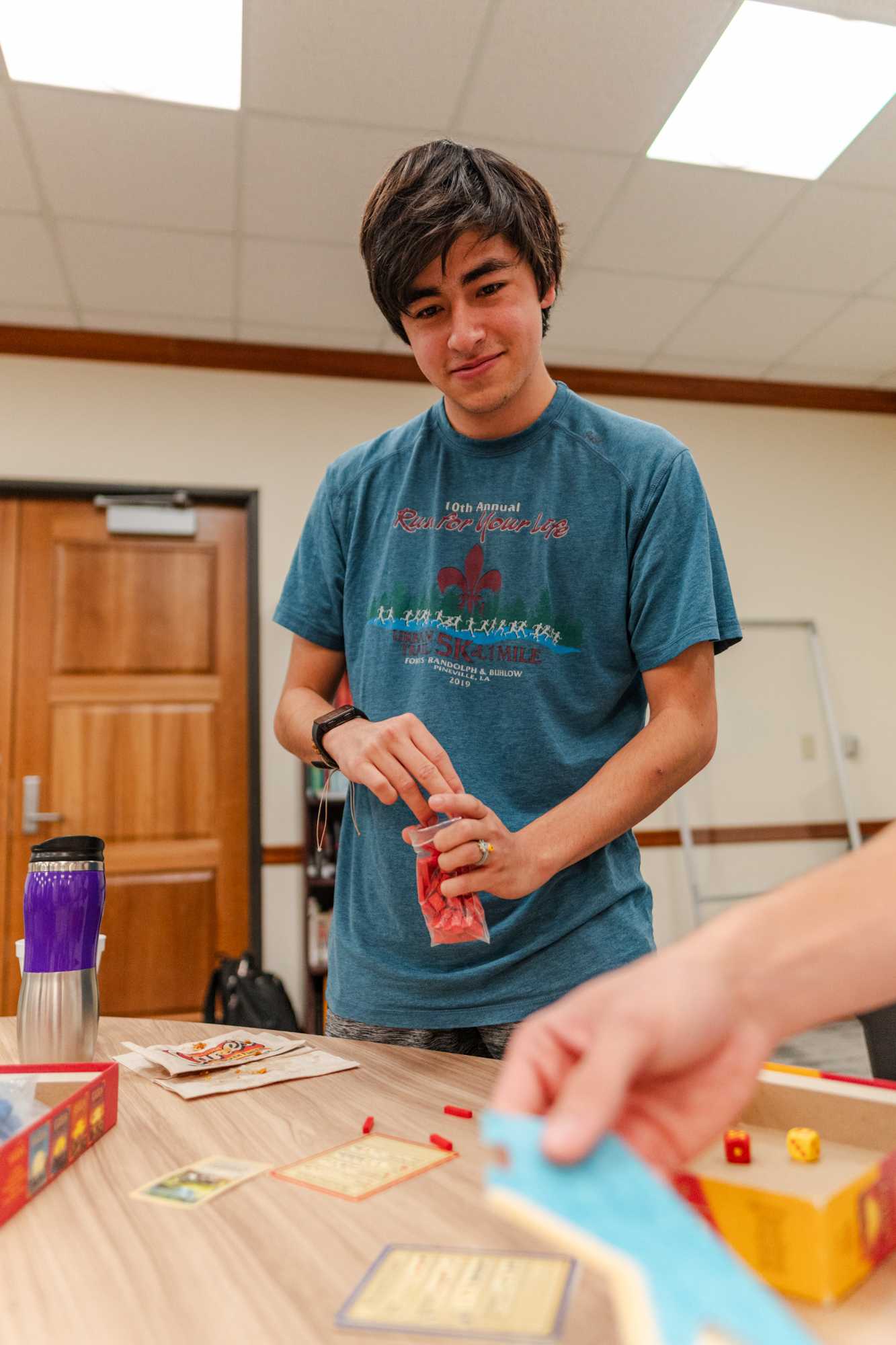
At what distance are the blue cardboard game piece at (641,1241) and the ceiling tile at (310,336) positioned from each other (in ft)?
12.6

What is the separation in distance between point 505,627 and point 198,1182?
2.44 feet

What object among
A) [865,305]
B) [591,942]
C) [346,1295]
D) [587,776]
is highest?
[865,305]

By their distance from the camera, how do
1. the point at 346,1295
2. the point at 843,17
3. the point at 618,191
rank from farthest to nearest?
the point at 618,191 < the point at 843,17 < the point at 346,1295

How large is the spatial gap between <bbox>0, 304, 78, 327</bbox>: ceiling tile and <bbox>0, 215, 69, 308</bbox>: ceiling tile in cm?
4

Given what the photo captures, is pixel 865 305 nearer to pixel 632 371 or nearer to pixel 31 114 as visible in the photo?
pixel 632 371

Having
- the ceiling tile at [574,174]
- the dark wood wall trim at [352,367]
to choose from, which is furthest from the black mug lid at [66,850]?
the dark wood wall trim at [352,367]

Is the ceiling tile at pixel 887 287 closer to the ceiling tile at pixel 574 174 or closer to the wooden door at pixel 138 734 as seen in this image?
the ceiling tile at pixel 574 174

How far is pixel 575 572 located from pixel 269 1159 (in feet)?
2.57

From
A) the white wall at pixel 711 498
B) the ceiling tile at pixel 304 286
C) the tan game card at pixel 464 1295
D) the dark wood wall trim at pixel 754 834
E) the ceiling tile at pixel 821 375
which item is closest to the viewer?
the tan game card at pixel 464 1295

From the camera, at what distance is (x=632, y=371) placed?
14.2 feet

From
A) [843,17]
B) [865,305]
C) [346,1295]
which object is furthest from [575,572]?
[865,305]

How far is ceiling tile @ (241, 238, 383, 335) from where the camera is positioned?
3.27m

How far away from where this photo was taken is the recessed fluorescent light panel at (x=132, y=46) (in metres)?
2.32

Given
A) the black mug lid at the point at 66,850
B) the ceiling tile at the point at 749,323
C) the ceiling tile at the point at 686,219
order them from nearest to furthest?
the black mug lid at the point at 66,850, the ceiling tile at the point at 686,219, the ceiling tile at the point at 749,323
